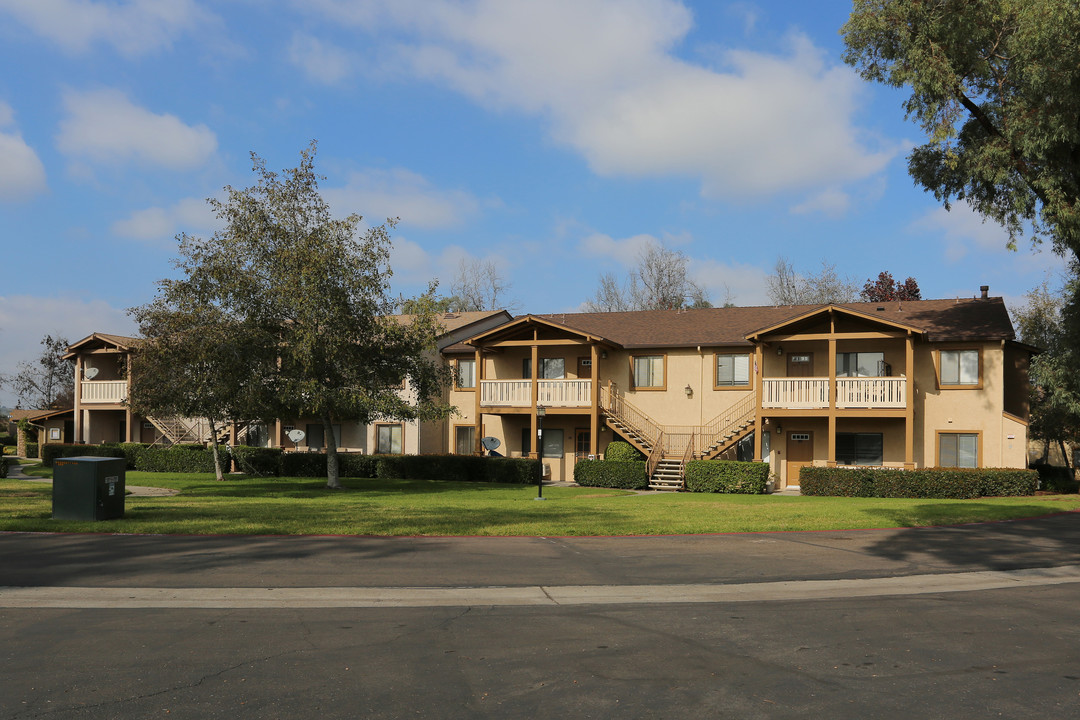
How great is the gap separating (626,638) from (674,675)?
51.3 inches

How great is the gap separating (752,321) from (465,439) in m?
13.1

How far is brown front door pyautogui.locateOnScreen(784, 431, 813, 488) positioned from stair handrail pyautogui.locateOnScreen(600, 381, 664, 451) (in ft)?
15.8

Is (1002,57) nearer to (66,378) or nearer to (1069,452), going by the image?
(1069,452)

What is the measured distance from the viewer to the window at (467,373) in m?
36.6

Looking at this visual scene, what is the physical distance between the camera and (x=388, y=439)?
37719mm

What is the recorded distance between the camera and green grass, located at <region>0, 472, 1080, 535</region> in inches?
641

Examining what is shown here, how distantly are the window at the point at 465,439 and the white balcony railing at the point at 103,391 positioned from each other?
17453mm

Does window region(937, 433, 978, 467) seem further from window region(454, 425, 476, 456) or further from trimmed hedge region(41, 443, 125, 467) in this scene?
trimmed hedge region(41, 443, 125, 467)

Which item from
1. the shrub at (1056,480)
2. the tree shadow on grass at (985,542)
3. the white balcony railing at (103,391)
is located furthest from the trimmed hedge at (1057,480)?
the white balcony railing at (103,391)

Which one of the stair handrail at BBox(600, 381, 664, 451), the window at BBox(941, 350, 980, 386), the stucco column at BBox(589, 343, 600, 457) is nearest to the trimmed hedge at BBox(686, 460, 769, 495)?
the stair handrail at BBox(600, 381, 664, 451)

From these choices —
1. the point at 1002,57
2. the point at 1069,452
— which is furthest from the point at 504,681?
the point at 1069,452

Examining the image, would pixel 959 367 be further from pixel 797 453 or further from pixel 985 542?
pixel 985 542

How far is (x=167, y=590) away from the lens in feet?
34.8

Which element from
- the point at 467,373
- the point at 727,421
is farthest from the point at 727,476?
the point at 467,373
